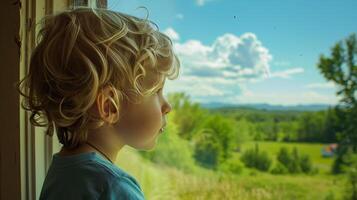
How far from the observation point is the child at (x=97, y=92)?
64 centimetres

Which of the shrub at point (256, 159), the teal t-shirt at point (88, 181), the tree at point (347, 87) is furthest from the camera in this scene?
the shrub at point (256, 159)

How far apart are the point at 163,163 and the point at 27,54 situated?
0.42 meters

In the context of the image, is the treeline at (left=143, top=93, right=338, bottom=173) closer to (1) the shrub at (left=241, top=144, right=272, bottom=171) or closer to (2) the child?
(1) the shrub at (left=241, top=144, right=272, bottom=171)

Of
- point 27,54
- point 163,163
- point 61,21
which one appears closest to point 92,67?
point 61,21

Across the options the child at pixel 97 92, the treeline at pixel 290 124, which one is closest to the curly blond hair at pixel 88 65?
the child at pixel 97 92

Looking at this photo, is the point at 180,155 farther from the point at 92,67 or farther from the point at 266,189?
the point at 92,67

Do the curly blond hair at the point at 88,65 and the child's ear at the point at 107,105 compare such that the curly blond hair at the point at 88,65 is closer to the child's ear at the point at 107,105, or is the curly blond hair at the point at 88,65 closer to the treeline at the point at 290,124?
the child's ear at the point at 107,105

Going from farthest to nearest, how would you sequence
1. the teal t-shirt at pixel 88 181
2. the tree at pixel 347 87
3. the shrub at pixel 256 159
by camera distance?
the shrub at pixel 256 159
the tree at pixel 347 87
the teal t-shirt at pixel 88 181

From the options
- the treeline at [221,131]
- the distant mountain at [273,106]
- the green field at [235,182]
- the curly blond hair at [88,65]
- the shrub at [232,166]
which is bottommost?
the green field at [235,182]

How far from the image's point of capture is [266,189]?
2.96ft

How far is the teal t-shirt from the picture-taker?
0.62m

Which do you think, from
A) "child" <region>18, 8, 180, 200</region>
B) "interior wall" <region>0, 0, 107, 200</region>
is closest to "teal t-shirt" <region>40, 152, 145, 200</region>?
"child" <region>18, 8, 180, 200</region>

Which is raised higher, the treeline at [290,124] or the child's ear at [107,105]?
the child's ear at [107,105]
